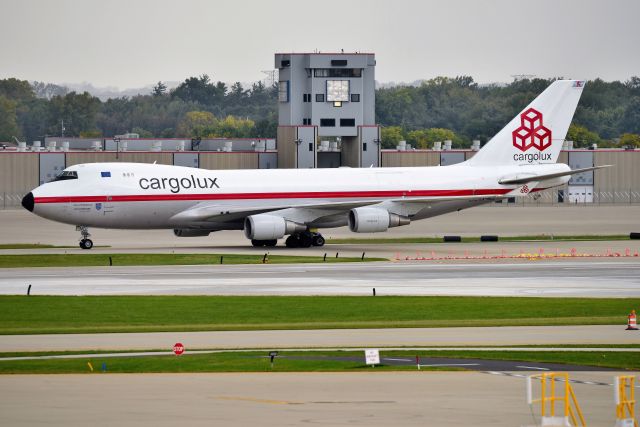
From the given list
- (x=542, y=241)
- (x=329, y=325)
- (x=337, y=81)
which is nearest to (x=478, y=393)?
(x=329, y=325)

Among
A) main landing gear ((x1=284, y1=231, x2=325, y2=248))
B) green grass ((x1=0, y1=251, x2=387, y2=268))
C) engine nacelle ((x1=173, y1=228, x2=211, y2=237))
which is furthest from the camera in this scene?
engine nacelle ((x1=173, y1=228, x2=211, y2=237))

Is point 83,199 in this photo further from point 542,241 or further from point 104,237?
point 542,241

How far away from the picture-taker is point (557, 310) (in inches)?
1657

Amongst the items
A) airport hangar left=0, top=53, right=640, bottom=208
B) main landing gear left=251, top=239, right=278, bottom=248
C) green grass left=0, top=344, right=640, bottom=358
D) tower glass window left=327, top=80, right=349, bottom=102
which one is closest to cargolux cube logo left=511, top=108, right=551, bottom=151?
main landing gear left=251, top=239, right=278, bottom=248

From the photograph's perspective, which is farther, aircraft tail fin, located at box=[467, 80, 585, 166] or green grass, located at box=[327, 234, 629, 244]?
aircraft tail fin, located at box=[467, 80, 585, 166]

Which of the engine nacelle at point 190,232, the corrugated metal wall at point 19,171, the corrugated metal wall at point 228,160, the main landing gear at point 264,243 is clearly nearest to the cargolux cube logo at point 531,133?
the main landing gear at point 264,243

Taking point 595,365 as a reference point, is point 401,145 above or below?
above

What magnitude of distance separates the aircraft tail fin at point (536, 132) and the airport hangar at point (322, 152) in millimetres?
38439

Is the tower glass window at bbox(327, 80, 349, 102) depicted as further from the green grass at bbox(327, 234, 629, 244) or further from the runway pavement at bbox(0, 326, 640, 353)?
the runway pavement at bbox(0, 326, 640, 353)

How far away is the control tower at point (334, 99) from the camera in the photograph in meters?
116

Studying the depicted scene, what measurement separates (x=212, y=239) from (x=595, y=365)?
160 feet

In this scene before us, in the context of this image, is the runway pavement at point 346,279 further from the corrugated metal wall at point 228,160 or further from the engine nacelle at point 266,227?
the corrugated metal wall at point 228,160

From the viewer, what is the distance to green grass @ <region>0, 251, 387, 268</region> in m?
59.6

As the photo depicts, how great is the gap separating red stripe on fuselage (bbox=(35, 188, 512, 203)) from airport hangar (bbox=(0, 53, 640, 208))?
4055 cm
